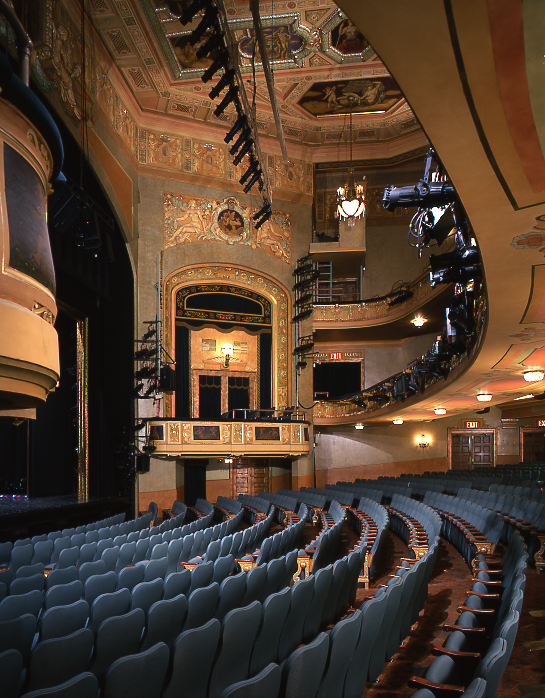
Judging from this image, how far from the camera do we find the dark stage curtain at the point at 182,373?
15328 mm

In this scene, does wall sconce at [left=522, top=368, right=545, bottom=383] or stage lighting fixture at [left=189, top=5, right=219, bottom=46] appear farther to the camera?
wall sconce at [left=522, top=368, right=545, bottom=383]

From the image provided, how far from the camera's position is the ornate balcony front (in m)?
13.3

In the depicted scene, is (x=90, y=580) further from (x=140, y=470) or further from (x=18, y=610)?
(x=140, y=470)

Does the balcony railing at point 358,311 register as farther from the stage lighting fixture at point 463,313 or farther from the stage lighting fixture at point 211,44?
the stage lighting fixture at point 211,44

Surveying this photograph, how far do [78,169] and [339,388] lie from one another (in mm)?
11095

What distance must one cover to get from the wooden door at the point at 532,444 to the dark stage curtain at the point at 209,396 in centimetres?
1128

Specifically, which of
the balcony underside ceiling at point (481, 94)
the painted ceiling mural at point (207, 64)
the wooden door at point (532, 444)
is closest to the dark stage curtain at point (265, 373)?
the painted ceiling mural at point (207, 64)

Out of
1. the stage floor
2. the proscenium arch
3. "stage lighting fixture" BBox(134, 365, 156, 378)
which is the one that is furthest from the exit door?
the stage floor

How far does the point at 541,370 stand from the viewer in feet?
31.3

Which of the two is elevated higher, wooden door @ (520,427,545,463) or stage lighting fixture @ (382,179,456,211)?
stage lighting fixture @ (382,179,456,211)

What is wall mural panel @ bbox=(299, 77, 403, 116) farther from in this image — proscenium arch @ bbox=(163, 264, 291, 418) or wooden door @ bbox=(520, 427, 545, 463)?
wooden door @ bbox=(520, 427, 545, 463)

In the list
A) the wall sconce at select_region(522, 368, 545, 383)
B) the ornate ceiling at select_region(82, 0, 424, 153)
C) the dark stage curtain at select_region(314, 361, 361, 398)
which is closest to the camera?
the wall sconce at select_region(522, 368, 545, 383)

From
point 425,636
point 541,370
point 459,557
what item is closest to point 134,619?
point 425,636

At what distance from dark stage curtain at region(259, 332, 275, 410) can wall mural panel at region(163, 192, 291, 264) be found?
2.70m
